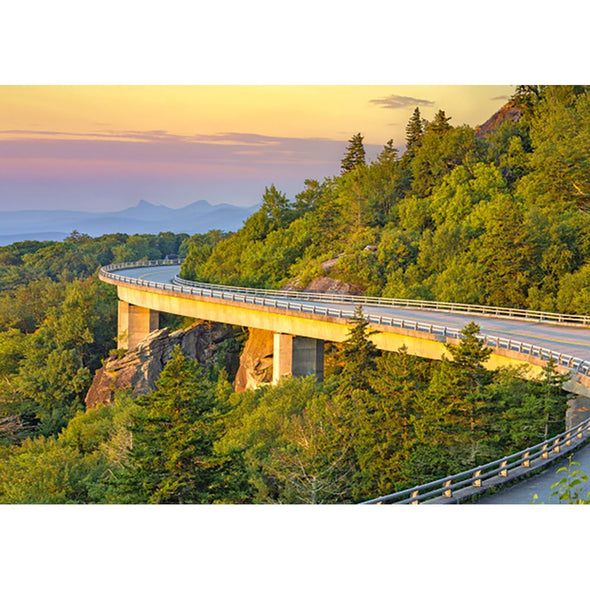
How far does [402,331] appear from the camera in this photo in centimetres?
3928

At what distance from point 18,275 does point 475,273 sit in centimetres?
6878

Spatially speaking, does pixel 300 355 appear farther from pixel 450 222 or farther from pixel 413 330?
pixel 450 222

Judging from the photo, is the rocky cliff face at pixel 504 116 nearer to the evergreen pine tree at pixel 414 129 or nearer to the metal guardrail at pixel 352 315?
the evergreen pine tree at pixel 414 129

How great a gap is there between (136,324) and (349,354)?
123 feet

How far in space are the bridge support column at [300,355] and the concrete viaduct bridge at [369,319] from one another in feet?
0.21

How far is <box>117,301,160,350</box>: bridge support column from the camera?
7050cm

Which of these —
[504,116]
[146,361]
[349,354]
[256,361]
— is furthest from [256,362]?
[504,116]

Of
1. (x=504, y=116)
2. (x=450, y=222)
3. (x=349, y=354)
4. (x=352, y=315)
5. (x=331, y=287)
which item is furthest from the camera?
(x=504, y=116)

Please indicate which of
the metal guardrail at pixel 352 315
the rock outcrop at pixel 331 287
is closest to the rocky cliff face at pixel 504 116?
the rock outcrop at pixel 331 287

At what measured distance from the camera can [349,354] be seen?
38.5 metres

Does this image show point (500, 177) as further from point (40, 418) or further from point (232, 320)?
point (40, 418)

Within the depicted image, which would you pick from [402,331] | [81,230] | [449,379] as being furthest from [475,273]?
[81,230]

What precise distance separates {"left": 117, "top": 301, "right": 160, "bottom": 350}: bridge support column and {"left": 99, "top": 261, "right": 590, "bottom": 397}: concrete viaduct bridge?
9cm

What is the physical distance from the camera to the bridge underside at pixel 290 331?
33281 mm
